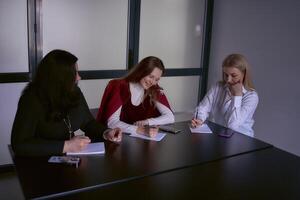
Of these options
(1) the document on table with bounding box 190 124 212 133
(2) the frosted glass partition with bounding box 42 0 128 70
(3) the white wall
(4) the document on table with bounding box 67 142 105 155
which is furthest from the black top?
(3) the white wall

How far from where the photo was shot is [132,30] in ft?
11.6

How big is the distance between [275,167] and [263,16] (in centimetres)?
216

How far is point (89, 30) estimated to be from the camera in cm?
328

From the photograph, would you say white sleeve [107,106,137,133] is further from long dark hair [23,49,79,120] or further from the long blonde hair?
the long blonde hair

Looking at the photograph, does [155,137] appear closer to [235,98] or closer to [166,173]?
[166,173]

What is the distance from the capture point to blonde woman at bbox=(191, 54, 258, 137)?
2500 mm

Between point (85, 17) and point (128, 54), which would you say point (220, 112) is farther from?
point (85, 17)

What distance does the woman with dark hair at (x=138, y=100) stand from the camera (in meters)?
2.35

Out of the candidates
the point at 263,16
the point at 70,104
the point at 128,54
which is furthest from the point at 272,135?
the point at 70,104

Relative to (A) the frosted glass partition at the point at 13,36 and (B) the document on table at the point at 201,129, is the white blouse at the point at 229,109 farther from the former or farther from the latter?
(A) the frosted glass partition at the point at 13,36

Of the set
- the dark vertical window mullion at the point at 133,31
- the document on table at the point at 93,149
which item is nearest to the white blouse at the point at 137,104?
the document on table at the point at 93,149

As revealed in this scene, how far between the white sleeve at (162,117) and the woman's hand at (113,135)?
0.46 m

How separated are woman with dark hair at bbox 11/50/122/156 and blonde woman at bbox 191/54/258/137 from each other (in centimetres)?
103

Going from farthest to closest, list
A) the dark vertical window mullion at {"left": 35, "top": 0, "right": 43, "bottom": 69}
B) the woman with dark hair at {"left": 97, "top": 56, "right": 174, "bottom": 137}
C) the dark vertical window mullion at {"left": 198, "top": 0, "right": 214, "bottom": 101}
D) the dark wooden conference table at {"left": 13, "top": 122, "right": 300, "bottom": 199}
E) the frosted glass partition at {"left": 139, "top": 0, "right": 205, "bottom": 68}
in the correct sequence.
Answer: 1. the dark vertical window mullion at {"left": 198, "top": 0, "right": 214, "bottom": 101}
2. the frosted glass partition at {"left": 139, "top": 0, "right": 205, "bottom": 68}
3. the dark vertical window mullion at {"left": 35, "top": 0, "right": 43, "bottom": 69}
4. the woman with dark hair at {"left": 97, "top": 56, "right": 174, "bottom": 137}
5. the dark wooden conference table at {"left": 13, "top": 122, "right": 300, "bottom": 199}
